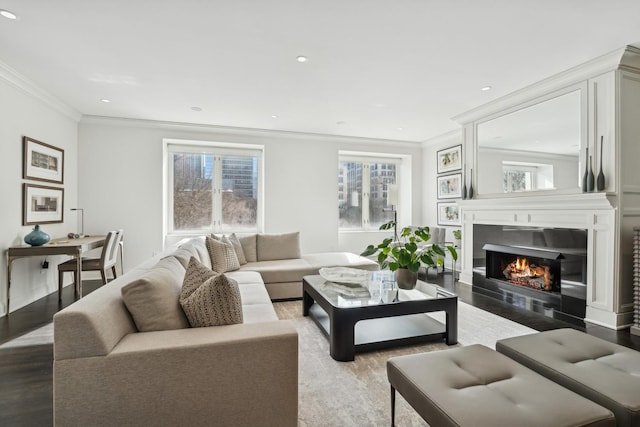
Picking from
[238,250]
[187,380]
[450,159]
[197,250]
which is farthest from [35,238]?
[450,159]

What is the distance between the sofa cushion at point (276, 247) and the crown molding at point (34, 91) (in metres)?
3.14

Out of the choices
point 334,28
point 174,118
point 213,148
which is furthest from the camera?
point 213,148

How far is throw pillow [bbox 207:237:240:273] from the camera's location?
359 cm

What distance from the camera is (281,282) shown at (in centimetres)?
381

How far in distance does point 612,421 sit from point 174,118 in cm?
549

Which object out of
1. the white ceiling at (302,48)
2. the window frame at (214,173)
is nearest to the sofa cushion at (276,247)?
the window frame at (214,173)

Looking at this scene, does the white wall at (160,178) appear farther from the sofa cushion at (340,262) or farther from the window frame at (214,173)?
the sofa cushion at (340,262)

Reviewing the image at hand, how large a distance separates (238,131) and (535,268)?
4.85 meters

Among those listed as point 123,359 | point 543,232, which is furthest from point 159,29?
point 543,232

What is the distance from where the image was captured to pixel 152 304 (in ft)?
5.07

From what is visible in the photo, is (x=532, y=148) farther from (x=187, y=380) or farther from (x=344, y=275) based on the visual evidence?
(x=187, y=380)

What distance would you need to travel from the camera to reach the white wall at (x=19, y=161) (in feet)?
10.8

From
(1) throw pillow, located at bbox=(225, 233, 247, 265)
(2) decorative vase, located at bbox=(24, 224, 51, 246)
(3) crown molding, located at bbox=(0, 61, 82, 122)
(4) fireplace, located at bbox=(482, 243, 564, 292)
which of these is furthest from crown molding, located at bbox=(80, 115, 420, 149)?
(4) fireplace, located at bbox=(482, 243, 564, 292)

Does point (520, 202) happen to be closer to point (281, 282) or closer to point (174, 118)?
point (281, 282)
